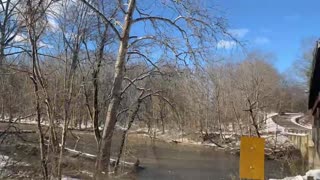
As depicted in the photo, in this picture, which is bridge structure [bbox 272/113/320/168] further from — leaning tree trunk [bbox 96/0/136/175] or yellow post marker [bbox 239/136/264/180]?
yellow post marker [bbox 239/136/264/180]

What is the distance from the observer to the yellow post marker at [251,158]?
22.6ft

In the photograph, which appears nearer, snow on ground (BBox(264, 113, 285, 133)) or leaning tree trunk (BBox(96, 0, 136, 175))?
leaning tree trunk (BBox(96, 0, 136, 175))

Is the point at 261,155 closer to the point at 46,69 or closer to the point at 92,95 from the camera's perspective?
the point at 46,69

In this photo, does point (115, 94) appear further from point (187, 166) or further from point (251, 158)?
point (187, 166)

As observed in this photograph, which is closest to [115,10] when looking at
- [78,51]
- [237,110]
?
[78,51]

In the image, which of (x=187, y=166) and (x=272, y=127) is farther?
(x=272, y=127)

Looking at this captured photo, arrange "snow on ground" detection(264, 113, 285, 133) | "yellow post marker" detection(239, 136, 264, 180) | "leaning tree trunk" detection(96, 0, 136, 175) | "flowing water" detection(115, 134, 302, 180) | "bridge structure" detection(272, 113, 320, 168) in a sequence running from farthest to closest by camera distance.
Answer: "snow on ground" detection(264, 113, 285, 133) → "bridge structure" detection(272, 113, 320, 168) → "flowing water" detection(115, 134, 302, 180) → "leaning tree trunk" detection(96, 0, 136, 175) → "yellow post marker" detection(239, 136, 264, 180)

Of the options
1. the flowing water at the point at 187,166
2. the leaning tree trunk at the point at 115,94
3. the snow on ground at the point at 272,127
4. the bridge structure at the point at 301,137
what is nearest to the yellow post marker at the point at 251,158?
the leaning tree trunk at the point at 115,94

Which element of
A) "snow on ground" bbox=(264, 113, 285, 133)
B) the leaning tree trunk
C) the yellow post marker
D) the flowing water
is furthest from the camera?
"snow on ground" bbox=(264, 113, 285, 133)

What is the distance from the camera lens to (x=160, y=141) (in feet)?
162

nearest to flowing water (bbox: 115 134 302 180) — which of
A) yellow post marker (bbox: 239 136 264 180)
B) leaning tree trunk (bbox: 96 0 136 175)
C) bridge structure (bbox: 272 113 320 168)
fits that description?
bridge structure (bbox: 272 113 320 168)

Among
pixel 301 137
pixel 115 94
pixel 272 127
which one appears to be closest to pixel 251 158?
pixel 115 94

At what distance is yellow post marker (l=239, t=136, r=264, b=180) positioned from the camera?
6.88 m

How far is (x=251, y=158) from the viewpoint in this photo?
690cm
